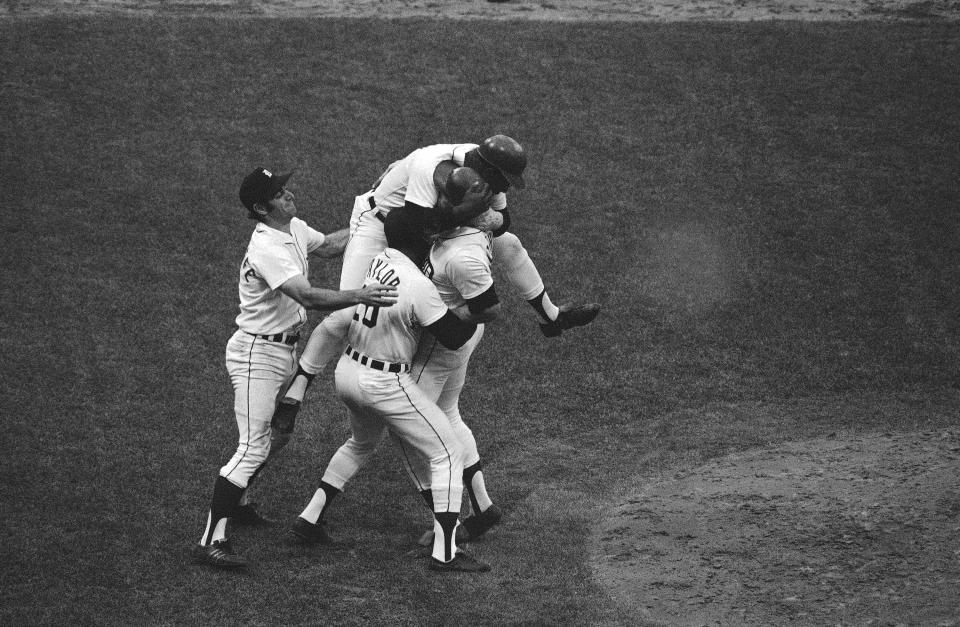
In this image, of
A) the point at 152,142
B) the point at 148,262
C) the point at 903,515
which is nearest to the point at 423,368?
the point at 903,515

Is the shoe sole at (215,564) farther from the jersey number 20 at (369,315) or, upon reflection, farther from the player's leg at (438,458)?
the jersey number 20 at (369,315)

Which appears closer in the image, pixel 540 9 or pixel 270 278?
pixel 270 278

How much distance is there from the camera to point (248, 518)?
6.22 m

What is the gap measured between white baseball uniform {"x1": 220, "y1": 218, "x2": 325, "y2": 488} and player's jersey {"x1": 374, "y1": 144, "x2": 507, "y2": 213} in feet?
2.49

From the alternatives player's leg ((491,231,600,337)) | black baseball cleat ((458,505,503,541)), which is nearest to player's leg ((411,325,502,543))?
black baseball cleat ((458,505,503,541))

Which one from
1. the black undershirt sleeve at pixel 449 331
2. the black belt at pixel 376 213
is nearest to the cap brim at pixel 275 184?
the black belt at pixel 376 213

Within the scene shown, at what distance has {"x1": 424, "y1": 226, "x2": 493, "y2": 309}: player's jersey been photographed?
5762 mm

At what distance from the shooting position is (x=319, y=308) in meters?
5.61

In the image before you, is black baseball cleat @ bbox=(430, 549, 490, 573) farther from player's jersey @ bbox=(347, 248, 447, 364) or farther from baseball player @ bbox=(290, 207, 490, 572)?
player's jersey @ bbox=(347, 248, 447, 364)

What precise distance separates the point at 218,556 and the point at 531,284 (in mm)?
2545

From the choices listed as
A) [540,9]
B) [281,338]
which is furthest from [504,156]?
[540,9]

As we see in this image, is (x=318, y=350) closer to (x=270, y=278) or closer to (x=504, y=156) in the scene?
(x=270, y=278)

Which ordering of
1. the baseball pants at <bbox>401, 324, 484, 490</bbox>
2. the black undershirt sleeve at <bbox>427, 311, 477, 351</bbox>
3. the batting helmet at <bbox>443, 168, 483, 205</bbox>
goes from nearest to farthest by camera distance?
the black undershirt sleeve at <bbox>427, 311, 477, 351</bbox>
the batting helmet at <bbox>443, 168, 483, 205</bbox>
the baseball pants at <bbox>401, 324, 484, 490</bbox>

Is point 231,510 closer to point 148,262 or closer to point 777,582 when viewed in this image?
point 777,582
